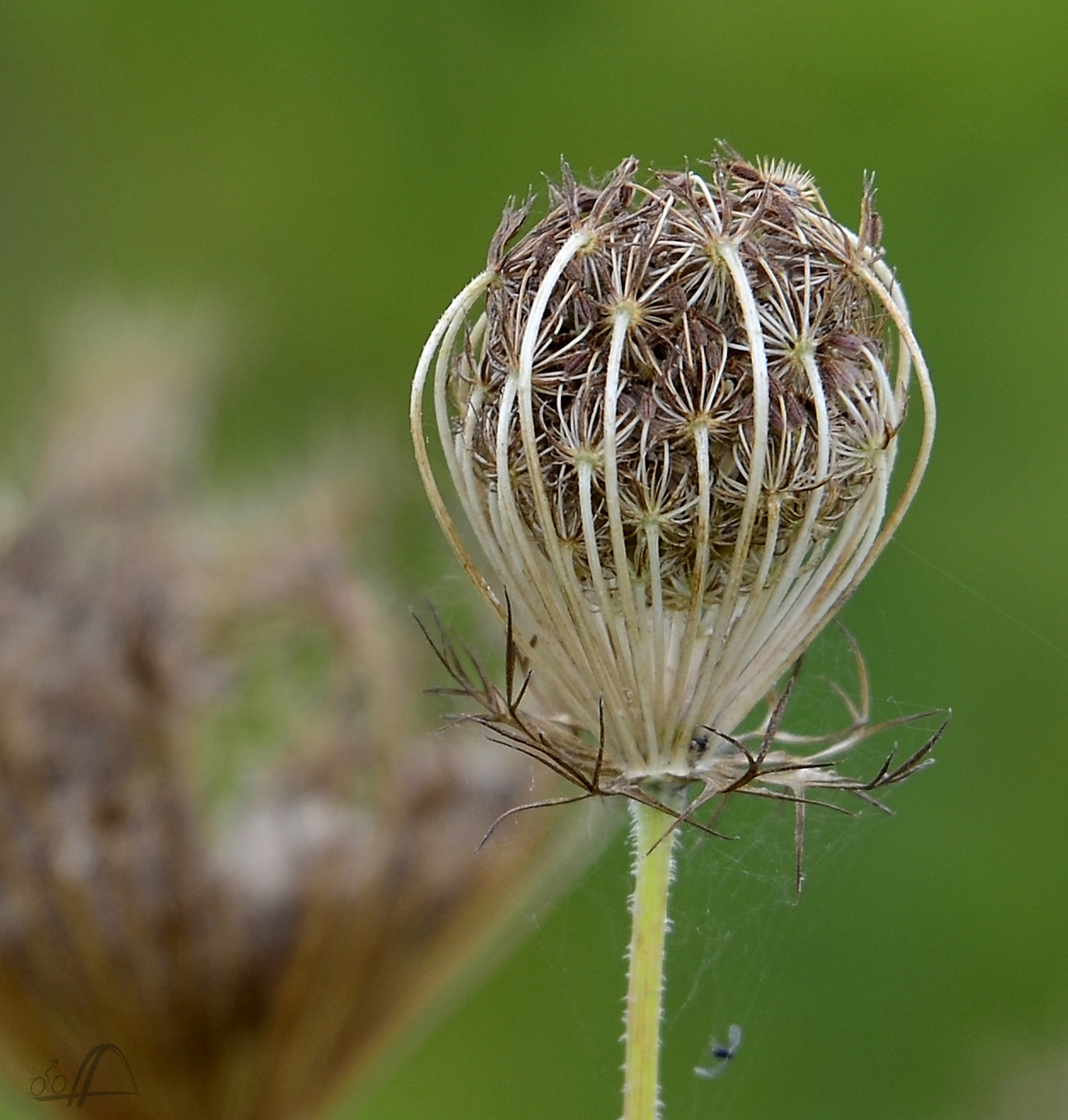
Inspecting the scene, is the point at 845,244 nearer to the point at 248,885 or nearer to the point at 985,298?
the point at 248,885


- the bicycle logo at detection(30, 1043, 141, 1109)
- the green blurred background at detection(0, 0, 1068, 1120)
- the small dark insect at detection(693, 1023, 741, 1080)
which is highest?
the green blurred background at detection(0, 0, 1068, 1120)

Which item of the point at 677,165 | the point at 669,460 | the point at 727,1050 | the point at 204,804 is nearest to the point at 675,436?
the point at 669,460

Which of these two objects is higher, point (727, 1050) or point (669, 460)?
point (669, 460)

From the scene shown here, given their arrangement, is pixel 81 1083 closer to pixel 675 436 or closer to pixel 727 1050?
pixel 727 1050

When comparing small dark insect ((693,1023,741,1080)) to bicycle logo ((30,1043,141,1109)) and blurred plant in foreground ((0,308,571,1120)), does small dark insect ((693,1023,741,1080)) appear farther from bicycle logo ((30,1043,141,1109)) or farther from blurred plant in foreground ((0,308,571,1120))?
bicycle logo ((30,1043,141,1109))

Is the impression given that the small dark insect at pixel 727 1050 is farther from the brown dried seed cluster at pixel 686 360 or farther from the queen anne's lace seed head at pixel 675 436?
the brown dried seed cluster at pixel 686 360

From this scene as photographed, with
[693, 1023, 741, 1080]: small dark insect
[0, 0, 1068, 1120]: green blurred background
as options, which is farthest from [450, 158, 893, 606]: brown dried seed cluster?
[0, 0, 1068, 1120]: green blurred background
